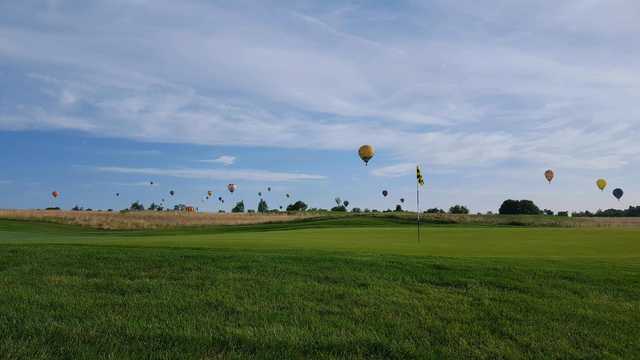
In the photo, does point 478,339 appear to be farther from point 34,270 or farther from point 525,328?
point 34,270

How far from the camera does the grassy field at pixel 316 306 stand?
27.7ft

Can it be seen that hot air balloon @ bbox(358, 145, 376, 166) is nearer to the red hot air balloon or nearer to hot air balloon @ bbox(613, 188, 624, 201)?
the red hot air balloon

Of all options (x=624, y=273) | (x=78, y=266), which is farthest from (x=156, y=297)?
(x=624, y=273)

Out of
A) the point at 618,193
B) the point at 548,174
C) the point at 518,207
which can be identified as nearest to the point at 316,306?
the point at 548,174

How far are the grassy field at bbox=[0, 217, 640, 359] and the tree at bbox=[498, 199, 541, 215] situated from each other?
107622 millimetres

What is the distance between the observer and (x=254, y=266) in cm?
1425

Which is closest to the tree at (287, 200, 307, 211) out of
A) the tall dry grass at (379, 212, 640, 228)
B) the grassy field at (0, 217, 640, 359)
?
the tall dry grass at (379, 212, 640, 228)

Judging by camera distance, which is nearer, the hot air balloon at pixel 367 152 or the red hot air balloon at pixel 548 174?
the hot air balloon at pixel 367 152

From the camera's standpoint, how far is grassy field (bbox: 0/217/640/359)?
332 inches

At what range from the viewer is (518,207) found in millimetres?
119438

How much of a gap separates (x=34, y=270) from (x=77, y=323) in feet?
19.6

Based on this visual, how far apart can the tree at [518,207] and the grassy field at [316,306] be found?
353 ft

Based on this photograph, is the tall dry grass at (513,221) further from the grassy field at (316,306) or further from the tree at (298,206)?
the tree at (298,206)

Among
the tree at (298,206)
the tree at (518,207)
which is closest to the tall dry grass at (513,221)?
the tree at (518,207)
